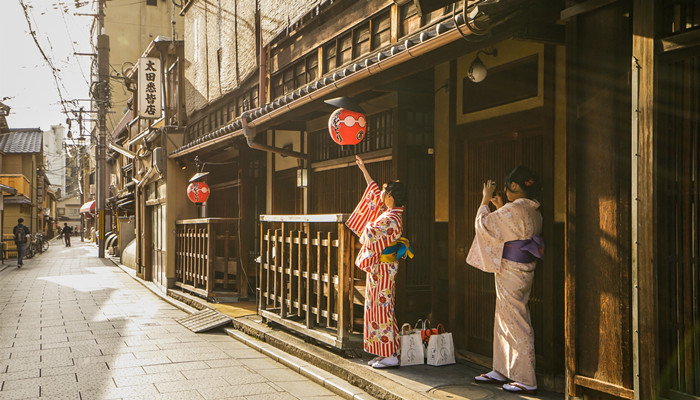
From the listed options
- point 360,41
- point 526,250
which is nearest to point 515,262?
point 526,250

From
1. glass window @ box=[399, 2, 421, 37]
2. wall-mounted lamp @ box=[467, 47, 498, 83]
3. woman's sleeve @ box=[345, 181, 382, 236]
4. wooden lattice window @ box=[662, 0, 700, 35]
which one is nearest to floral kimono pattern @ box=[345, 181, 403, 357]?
woman's sleeve @ box=[345, 181, 382, 236]

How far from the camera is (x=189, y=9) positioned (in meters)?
21.5

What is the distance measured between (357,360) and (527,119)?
3.91 m

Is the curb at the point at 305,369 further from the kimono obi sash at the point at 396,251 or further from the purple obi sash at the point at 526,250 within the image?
the purple obi sash at the point at 526,250

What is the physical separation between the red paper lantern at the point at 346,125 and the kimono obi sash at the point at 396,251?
1860 mm

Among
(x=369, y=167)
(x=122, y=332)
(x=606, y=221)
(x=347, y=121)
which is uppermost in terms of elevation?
(x=347, y=121)

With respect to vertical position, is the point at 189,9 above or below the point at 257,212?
above

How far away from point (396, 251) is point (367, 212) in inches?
27.2

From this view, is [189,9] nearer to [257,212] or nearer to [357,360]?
[257,212]

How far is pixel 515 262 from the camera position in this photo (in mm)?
6402

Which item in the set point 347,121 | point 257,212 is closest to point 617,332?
point 347,121

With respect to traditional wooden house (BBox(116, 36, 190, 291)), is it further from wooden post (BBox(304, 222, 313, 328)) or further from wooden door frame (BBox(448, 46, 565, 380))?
wooden door frame (BBox(448, 46, 565, 380))

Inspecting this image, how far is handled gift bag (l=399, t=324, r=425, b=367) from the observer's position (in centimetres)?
754

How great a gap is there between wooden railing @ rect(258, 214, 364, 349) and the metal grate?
1.36 meters
